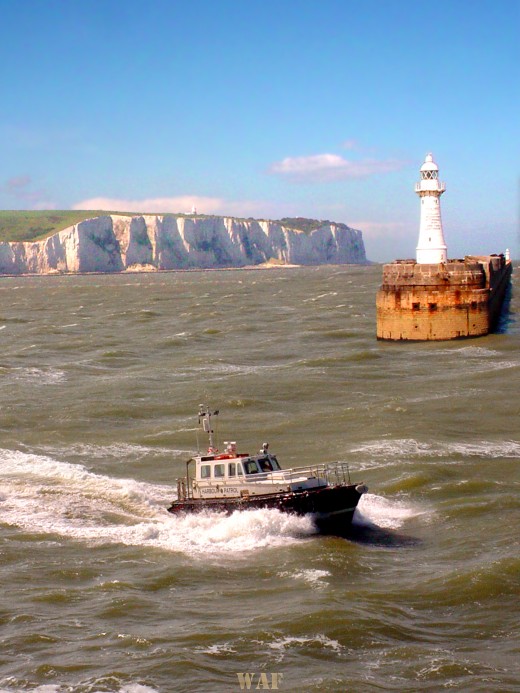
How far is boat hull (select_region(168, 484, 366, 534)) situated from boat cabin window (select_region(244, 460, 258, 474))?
27.1 inches

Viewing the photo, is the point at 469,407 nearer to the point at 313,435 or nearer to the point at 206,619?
the point at 313,435

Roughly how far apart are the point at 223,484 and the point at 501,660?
27.0 ft

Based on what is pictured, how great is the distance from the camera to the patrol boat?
66.7ft

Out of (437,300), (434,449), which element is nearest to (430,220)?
(437,300)

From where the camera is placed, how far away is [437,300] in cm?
4800

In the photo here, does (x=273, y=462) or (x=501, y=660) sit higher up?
(x=273, y=462)

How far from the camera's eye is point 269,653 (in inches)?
580

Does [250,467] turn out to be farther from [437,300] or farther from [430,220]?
[430,220]

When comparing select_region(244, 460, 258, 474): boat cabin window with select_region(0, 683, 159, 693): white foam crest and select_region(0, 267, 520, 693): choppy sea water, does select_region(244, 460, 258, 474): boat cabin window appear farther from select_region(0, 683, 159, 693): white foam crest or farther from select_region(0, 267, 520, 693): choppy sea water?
select_region(0, 683, 159, 693): white foam crest

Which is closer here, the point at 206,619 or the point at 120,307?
the point at 206,619

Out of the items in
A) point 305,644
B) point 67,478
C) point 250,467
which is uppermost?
point 250,467

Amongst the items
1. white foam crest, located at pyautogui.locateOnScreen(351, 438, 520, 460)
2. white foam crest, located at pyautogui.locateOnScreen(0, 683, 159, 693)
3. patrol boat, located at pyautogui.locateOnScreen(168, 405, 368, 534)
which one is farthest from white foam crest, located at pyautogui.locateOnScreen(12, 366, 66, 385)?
white foam crest, located at pyautogui.locateOnScreen(0, 683, 159, 693)

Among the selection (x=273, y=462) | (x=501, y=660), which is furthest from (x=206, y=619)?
(x=273, y=462)

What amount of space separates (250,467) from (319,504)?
1.82 metres
